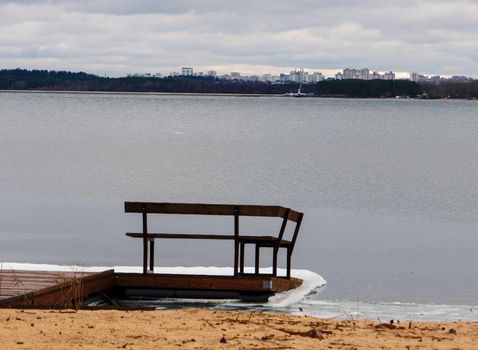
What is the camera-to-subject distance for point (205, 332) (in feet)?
33.6

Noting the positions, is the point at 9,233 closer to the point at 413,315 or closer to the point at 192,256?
the point at 192,256

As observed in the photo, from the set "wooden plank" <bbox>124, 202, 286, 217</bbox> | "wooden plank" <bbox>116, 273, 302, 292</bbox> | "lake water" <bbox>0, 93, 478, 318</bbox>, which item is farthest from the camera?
"lake water" <bbox>0, 93, 478, 318</bbox>

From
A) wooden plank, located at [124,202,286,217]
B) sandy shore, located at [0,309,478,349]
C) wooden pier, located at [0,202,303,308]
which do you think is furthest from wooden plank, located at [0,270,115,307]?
wooden plank, located at [124,202,286,217]

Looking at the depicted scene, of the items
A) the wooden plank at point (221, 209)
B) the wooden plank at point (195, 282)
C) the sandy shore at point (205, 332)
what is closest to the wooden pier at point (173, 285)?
the wooden plank at point (195, 282)

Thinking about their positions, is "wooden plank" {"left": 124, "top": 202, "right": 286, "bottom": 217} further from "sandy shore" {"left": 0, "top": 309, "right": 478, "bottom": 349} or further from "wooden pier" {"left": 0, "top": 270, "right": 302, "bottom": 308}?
"sandy shore" {"left": 0, "top": 309, "right": 478, "bottom": 349}

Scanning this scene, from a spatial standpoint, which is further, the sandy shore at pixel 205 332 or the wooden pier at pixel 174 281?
the wooden pier at pixel 174 281

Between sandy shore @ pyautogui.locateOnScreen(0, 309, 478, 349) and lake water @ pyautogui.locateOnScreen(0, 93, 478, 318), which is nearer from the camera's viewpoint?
sandy shore @ pyautogui.locateOnScreen(0, 309, 478, 349)

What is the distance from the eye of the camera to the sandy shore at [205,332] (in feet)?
31.4

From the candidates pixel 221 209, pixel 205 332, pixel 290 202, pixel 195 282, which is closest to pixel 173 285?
pixel 195 282

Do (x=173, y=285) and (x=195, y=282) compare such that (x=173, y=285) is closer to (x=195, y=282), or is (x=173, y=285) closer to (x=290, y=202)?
(x=195, y=282)

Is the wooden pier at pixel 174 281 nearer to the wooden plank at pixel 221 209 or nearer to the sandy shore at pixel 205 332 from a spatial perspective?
the wooden plank at pixel 221 209

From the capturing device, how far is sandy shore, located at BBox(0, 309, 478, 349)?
9.59m

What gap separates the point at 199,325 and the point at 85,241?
42.0 feet

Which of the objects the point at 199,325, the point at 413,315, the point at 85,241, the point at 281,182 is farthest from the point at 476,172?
Result: the point at 199,325
